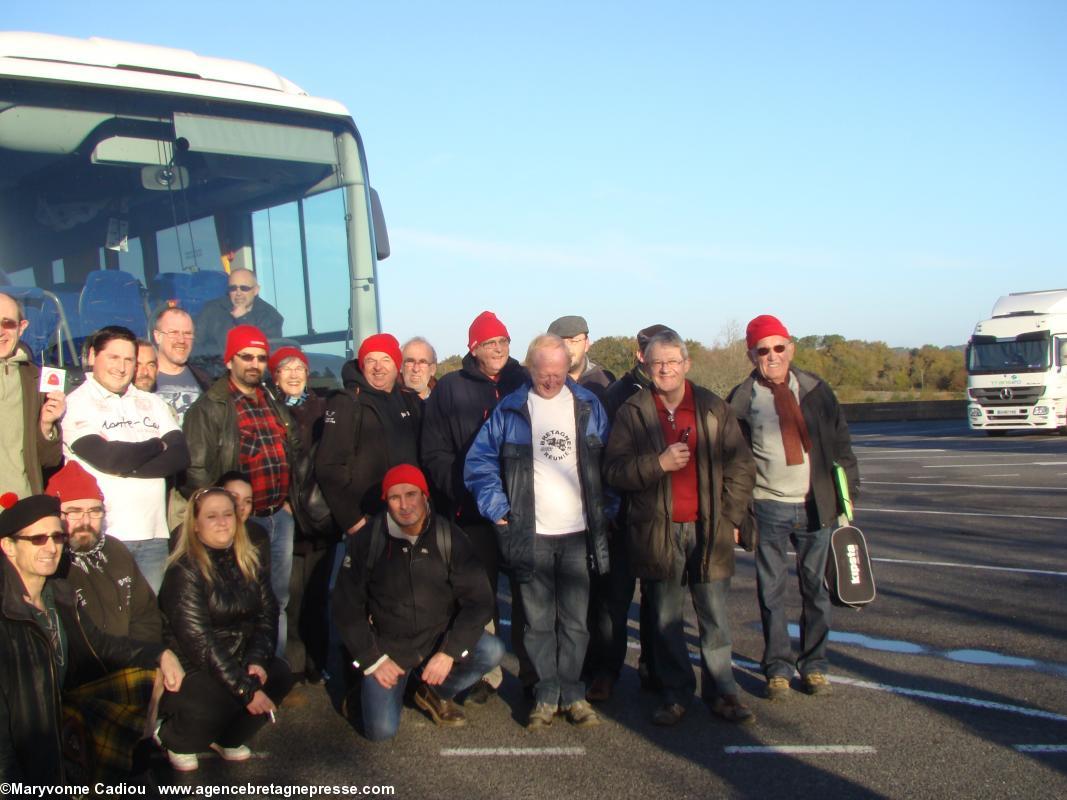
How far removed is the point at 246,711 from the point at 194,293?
3.27 m

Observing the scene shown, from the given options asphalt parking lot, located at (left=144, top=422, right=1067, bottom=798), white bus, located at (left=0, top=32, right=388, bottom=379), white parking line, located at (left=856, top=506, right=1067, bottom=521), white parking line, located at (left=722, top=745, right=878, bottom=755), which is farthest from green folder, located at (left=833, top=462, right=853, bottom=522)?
white parking line, located at (left=856, top=506, right=1067, bottom=521)

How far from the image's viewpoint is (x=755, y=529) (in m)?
5.65

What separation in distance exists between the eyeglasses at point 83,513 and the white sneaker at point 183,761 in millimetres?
1105

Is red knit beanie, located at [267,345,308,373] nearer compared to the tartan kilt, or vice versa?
the tartan kilt

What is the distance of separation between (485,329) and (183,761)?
279cm

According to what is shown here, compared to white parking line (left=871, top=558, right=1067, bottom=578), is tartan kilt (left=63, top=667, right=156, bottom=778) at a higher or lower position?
higher

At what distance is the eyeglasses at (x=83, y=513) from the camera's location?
4672 mm

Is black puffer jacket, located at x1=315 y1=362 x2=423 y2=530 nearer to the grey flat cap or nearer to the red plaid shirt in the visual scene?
the red plaid shirt

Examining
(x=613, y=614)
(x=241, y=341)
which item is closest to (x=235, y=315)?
(x=241, y=341)

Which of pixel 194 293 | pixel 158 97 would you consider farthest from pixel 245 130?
pixel 194 293

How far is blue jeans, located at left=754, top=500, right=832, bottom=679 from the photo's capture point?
5672mm

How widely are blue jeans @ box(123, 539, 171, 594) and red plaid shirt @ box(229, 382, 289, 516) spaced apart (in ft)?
2.04

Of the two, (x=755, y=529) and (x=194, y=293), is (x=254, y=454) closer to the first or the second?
(x=194, y=293)

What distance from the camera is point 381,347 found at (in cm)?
627
